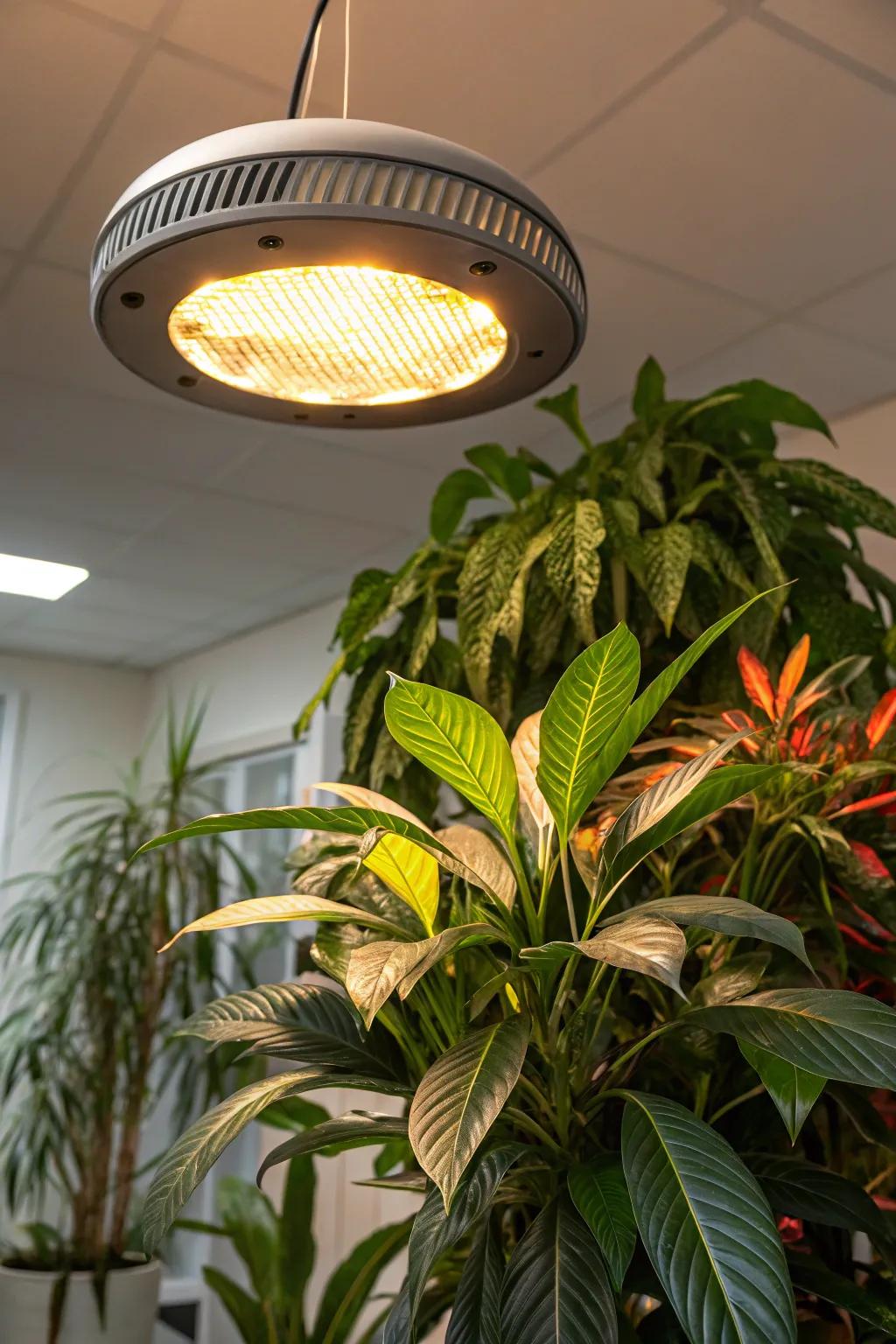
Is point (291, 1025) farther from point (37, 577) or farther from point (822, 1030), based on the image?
point (37, 577)

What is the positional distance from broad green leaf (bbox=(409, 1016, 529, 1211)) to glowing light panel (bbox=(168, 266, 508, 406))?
0.58 m

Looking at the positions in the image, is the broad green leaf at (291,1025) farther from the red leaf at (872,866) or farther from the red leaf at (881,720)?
the red leaf at (881,720)

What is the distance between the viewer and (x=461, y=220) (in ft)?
2.74

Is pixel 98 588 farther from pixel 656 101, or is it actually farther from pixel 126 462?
pixel 656 101

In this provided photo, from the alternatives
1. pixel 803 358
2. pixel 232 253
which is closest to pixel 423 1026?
pixel 232 253

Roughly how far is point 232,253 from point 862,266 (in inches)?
60.4

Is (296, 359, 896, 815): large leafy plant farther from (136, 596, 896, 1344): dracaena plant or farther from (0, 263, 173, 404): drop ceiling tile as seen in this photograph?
(0, 263, 173, 404): drop ceiling tile

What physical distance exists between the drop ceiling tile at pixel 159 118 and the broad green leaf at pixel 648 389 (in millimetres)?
651

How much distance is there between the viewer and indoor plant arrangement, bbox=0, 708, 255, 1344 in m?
2.94

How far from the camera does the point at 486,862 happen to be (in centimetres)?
108

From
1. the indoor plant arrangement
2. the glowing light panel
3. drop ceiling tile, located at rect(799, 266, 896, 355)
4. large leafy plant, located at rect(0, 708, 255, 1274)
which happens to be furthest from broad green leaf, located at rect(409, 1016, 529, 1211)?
the indoor plant arrangement

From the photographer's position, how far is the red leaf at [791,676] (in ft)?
4.35

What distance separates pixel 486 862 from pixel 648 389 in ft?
3.05

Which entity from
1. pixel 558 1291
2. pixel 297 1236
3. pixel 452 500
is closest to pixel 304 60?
pixel 452 500
